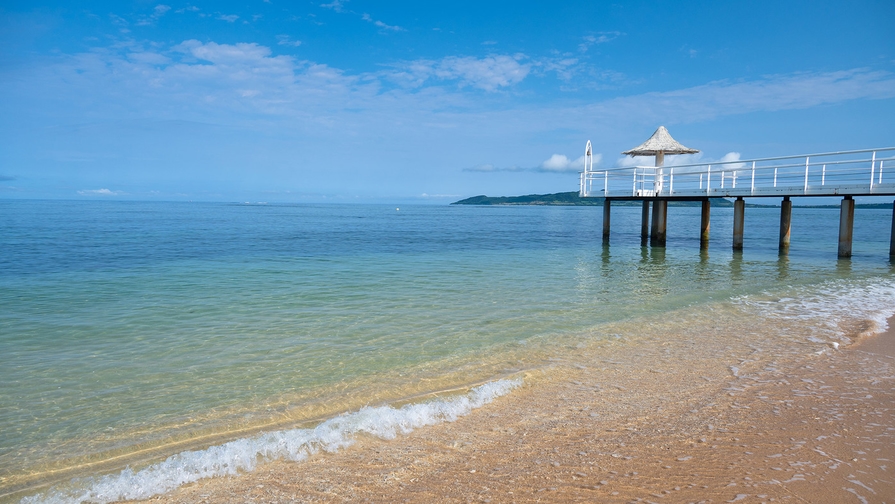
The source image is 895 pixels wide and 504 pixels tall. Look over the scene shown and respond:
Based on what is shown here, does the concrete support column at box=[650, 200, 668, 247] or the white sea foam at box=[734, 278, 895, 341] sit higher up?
the concrete support column at box=[650, 200, 668, 247]

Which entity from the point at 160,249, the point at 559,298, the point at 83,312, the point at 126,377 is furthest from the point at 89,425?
the point at 160,249

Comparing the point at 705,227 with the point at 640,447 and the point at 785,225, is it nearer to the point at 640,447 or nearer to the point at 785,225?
the point at 785,225

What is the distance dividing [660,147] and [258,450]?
73.9 ft

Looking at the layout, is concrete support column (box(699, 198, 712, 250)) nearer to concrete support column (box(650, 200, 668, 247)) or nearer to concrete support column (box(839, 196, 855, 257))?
concrete support column (box(650, 200, 668, 247))

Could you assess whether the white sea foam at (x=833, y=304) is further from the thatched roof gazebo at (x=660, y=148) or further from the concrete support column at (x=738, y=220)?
the thatched roof gazebo at (x=660, y=148)

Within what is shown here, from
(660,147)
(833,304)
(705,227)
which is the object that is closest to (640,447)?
(833,304)

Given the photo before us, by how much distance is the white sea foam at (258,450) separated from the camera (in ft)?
12.9

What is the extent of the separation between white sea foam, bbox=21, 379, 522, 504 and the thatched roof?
20.3 m

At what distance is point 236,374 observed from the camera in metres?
6.64

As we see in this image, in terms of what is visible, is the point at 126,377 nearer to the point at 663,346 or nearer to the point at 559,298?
the point at 663,346

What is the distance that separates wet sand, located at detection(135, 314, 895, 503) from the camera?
146 inches

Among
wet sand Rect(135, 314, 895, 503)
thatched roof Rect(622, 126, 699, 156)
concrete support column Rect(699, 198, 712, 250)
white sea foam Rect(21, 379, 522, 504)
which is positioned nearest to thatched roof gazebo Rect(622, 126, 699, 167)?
thatched roof Rect(622, 126, 699, 156)

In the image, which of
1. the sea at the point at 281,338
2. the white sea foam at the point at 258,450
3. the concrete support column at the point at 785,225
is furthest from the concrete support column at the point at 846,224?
the white sea foam at the point at 258,450

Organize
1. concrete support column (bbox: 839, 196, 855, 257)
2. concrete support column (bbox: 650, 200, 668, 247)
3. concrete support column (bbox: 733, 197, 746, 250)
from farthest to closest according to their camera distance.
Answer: concrete support column (bbox: 650, 200, 668, 247), concrete support column (bbox: 733, 197, 746, 250), concrete support column (bbox: 839, 196, 855, 257)
